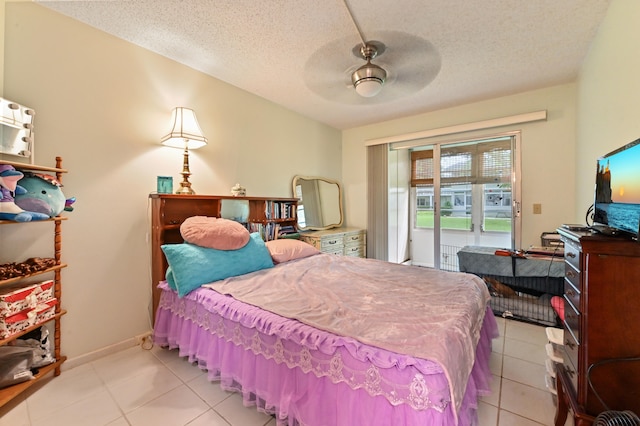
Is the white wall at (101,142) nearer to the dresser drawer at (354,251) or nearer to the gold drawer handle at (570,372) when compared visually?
the dresser drawer at (354,251)

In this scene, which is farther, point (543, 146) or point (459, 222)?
point (459, 222)

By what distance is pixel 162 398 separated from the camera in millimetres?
1553

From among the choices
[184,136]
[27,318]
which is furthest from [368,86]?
[27,318]

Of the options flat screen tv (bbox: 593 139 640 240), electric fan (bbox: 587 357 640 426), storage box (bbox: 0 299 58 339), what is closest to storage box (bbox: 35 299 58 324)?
storage box (bbox: 0 299 58 339)

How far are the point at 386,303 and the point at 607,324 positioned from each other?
2.90 feet

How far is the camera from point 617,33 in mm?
1642

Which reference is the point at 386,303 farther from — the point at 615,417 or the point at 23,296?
the point at 23,296

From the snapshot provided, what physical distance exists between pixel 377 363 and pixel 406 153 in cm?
436

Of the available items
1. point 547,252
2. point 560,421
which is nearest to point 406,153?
point 547,252

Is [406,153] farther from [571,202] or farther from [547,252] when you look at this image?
[547,252]

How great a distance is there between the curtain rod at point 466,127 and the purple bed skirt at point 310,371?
253 centimetres

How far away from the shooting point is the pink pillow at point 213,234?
200 cm

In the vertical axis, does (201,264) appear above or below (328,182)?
below

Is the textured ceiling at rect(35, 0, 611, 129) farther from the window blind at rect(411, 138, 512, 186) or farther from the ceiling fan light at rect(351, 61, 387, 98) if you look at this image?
the window blind at rect(411, 138, 512, 186)
